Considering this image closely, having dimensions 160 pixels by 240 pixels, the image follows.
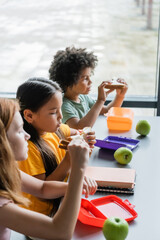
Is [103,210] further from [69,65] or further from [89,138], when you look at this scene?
[69,65]

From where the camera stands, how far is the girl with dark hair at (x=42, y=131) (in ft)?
4.63

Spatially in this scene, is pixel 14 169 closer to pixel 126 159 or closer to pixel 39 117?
pixel 39 117

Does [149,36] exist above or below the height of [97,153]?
above

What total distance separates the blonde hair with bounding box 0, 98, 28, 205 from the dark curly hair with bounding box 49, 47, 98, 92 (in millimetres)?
1122

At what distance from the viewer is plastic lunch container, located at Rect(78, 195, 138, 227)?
115 centimetres

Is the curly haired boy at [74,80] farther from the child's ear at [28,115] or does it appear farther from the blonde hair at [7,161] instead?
the blonde hair at [7,161]

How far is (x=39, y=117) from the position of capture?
152 cm

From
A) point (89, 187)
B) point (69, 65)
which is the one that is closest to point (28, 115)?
point (89, 187)

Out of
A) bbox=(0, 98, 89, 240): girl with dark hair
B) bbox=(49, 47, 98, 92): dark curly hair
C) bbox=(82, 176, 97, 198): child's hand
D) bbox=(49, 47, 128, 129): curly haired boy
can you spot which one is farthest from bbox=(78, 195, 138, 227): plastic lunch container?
bbox=(49, 47, 98, 92): dark curly hair

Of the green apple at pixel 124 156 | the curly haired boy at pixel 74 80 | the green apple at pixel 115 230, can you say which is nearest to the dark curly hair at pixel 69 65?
the curly haired boy at pixel 74 80

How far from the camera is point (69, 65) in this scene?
2.21 meters

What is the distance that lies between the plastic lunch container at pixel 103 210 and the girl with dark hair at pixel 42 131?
19 cm

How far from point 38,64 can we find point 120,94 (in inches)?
34.8

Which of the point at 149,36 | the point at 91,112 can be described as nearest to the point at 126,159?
the point at 91,112
